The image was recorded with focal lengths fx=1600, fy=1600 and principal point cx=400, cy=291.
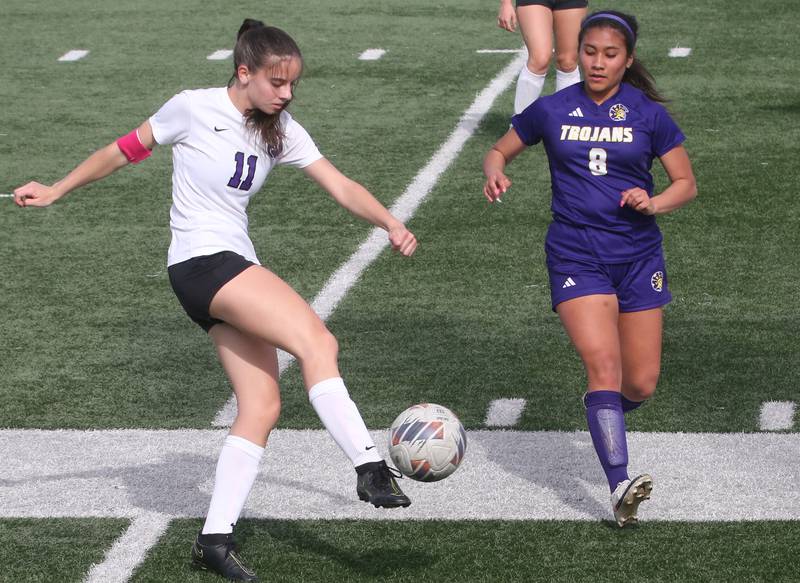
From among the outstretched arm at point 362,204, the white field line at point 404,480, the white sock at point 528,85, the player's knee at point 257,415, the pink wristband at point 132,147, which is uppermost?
the pink wristband at point 132,147

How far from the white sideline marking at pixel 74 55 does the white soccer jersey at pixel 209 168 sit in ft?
38.9

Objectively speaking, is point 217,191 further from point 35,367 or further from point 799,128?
point 799,128

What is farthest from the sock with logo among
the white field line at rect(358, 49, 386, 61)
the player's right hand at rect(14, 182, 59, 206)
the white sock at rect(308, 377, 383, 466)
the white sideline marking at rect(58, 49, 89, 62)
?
the white sideline marking at rect(58, 49, 89, 62)

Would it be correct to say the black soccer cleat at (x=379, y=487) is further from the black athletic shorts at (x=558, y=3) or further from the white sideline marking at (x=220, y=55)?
the white sideline marking at (x=220, y=55)

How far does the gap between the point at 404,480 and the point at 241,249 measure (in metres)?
1.43

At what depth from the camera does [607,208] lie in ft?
20.1

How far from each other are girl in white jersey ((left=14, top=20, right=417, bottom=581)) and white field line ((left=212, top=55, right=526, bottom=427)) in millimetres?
1710

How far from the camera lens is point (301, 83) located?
604 inches

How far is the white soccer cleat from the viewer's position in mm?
5820

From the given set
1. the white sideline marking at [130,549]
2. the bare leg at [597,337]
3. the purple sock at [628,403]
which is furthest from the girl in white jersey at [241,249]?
the purple sock at [628,403]

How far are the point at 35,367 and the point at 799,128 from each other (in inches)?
292

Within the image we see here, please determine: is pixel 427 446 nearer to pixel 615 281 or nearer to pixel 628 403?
pixel 615 281

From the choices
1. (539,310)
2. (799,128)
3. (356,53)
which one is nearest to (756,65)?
(799,128)

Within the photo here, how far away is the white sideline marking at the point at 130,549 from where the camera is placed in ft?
18.5
